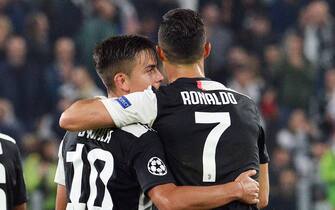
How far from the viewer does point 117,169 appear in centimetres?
386

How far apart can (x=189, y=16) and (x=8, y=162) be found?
1.24 m

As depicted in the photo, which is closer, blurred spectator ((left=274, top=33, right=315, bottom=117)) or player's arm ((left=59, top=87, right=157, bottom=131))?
player's arm ((left=59, top=87, right=157, bottom=131))

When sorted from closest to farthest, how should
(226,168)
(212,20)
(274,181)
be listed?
(226,168) < (274,181) < (212,20)

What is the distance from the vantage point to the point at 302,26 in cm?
1151

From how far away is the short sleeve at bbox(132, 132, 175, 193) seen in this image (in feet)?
12.3

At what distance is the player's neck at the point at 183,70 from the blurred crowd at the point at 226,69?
592 cm

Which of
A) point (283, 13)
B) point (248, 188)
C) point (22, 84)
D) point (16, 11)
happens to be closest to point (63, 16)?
point (16, 11)

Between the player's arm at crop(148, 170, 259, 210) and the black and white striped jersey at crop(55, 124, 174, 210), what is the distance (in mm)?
51

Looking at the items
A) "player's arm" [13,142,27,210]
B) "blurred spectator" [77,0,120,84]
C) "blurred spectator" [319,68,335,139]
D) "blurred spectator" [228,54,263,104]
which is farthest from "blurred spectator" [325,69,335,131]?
"player's arm" [13,142,27,210]

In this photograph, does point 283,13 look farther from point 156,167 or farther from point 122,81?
point 156,167

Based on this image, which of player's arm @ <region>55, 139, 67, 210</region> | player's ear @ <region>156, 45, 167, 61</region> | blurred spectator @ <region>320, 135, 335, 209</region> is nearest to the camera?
player's ear @ <region>156, 45, 167, 61</region>

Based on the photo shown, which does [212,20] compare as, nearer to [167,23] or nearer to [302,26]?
[302,26]

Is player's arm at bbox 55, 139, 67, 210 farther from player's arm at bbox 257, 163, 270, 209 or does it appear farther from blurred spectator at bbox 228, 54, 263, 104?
blurred spectator at bbox 228, 54, 263, 104

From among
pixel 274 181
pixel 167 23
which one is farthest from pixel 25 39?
pixel 167 23
